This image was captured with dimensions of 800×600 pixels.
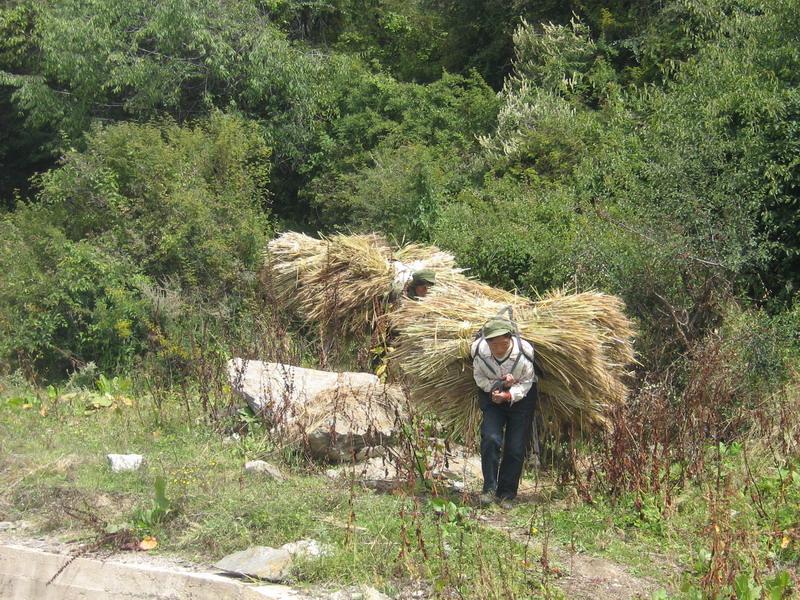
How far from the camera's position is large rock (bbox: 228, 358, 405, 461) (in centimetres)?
830

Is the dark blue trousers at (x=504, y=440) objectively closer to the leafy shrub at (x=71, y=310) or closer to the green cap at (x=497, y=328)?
the green cap at (x=497, y=328)

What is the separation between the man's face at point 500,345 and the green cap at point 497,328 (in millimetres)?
36

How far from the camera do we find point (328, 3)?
21.4 m

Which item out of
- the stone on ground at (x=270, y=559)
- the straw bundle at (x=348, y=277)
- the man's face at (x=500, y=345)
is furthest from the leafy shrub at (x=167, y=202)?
the stone on ground at (x=270, y=559)

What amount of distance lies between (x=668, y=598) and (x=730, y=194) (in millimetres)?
6043

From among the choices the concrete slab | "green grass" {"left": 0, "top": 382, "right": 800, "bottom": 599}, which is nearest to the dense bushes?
"green grass" {"left": 0, "top": 382, "right": 800, "bottom": 599}

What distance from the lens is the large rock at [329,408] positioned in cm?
830

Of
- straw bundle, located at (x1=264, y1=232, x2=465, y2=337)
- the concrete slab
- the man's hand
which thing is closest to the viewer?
the concrete slab

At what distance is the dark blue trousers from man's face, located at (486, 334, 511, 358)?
341 millimetres

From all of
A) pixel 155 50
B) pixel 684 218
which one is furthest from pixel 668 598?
pixel 155 50

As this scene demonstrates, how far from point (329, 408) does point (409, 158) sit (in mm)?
6473

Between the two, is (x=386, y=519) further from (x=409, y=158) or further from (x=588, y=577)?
(x=409, y=158)

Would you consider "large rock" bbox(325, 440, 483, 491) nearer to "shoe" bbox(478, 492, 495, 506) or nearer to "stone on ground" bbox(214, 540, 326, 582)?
"shoe" bbox(478, 492, 495, 506)

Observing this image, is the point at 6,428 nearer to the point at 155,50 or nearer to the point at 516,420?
the point at 516,420
